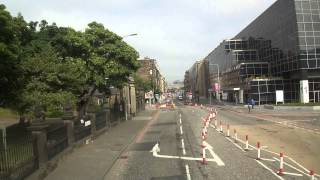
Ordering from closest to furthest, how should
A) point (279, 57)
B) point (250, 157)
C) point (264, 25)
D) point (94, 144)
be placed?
point (250, 157) → point (94, 144) → point (279, 57) → point (264, 25)

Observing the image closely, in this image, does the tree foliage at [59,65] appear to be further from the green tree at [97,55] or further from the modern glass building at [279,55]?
the modern glass building at [279,55]

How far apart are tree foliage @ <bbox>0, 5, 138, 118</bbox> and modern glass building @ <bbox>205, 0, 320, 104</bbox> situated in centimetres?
4060

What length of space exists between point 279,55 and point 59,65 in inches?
2381

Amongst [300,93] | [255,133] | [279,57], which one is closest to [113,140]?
[255,133]

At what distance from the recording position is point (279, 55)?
89125 millimetres

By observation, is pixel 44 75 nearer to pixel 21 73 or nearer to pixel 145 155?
pixel 21 73

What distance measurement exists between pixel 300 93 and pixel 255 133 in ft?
165

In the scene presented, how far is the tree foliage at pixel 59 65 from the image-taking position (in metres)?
28.0

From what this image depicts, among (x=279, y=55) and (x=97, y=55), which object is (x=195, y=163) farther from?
(x=279, y=55)

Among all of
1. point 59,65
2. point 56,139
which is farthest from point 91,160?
point 59,65

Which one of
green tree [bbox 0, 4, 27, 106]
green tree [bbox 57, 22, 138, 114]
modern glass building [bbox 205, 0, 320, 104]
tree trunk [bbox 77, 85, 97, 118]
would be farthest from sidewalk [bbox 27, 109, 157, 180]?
modern glass building [bbox 205, 0, 320, 104]

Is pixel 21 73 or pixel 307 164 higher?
pixel 21 73

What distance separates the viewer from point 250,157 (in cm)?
2188

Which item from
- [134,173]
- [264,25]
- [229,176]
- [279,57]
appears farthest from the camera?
[264,25]
